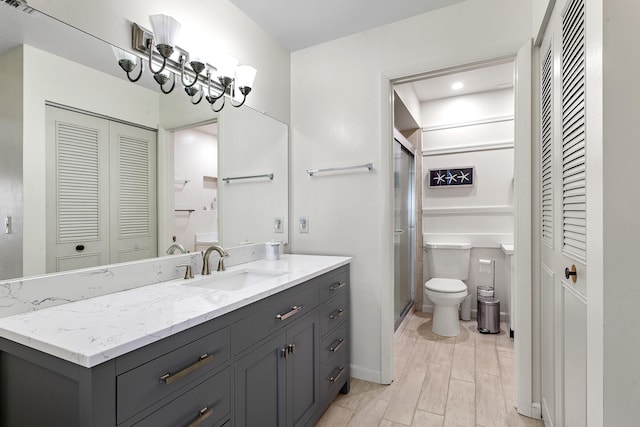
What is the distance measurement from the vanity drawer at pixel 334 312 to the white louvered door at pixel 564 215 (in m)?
1.09

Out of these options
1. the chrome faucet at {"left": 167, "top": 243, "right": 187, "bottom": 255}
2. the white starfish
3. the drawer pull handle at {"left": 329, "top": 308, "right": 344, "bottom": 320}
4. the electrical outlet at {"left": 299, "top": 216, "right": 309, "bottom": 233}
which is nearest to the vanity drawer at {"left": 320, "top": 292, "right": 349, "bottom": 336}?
the drawer pull handle at {"left": 329, "top": 308, "right": 344, "bottom": 320}

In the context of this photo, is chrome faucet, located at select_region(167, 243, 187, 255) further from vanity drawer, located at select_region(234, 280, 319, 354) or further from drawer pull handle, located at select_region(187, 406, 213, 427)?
drawer pull handle, located at select_region(187, 406, 213, 427)

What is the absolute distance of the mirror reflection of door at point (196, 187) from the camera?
64.2 inches

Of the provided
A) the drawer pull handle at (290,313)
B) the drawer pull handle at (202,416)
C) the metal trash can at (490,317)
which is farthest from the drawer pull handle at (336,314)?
the metal trash can at (490,317)

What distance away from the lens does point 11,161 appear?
1.06 meters

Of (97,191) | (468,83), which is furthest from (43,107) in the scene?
(468,83)

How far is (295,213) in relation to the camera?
247 centimetres

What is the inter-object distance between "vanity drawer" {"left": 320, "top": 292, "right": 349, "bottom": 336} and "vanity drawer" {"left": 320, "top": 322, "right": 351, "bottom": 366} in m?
0.04

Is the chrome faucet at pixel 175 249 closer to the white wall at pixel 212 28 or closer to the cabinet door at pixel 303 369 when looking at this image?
the cabinet door at pixel 303 369

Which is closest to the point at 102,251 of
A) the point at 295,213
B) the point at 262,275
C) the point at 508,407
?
the point at 262,275

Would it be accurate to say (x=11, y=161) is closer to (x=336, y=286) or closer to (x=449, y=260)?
(x=336, y=286)

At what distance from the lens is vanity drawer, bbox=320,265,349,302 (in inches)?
70.7
